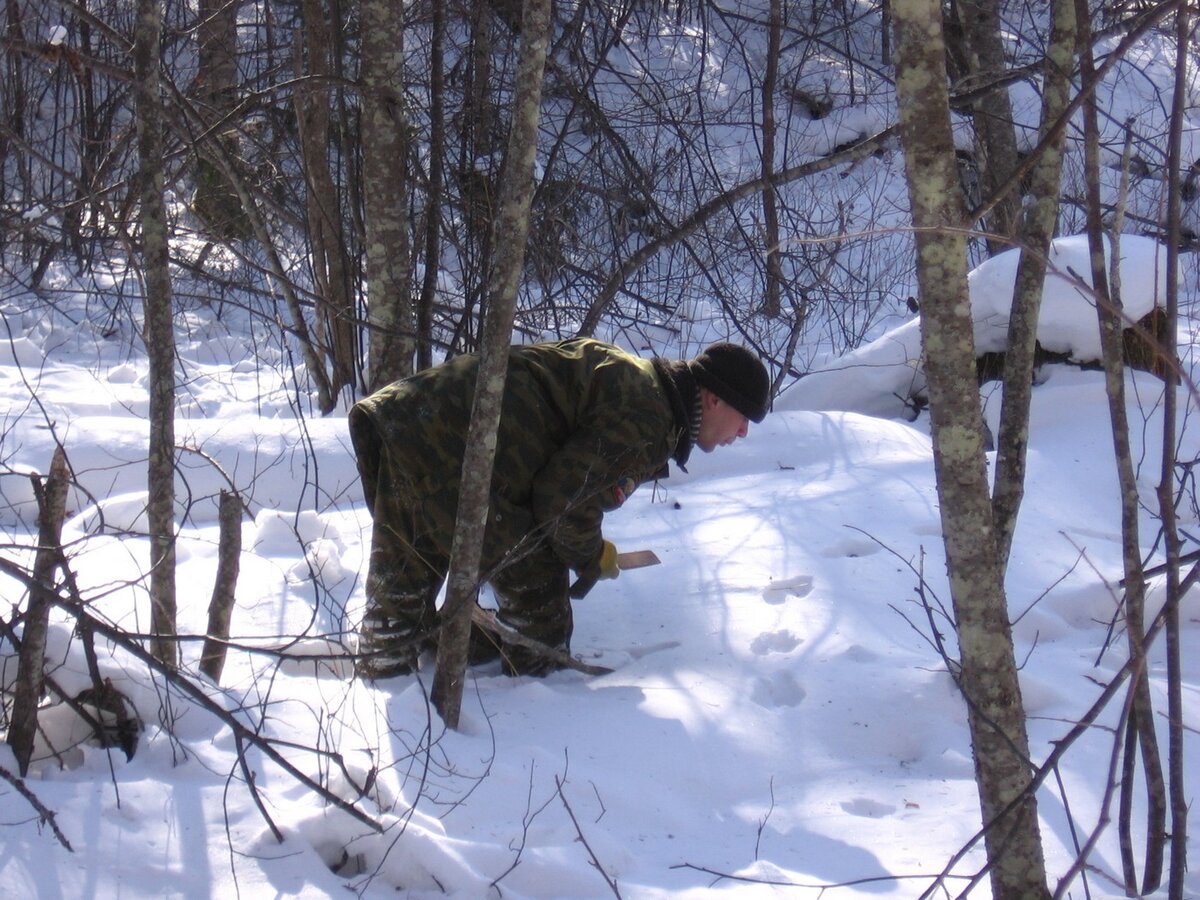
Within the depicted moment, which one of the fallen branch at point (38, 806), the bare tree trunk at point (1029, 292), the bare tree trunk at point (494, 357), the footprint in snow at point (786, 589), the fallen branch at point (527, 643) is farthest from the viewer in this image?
the footprint in snow at point (786, 589)

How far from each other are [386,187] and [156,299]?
1.03m

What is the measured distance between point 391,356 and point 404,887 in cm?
194

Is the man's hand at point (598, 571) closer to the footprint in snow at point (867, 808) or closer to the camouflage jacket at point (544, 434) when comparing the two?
the camouflage jacket at point (544, 434)

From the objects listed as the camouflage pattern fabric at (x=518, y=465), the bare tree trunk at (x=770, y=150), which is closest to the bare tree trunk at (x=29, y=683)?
the camouflage pattern fabric at (x=518, y=465)

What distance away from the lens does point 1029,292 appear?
232 cm

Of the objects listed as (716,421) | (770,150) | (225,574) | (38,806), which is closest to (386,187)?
(716,421)

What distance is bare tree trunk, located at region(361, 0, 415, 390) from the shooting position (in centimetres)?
334

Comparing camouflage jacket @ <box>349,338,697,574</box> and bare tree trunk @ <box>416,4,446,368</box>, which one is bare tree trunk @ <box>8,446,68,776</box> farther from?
bare tree trunk @ <box>416,4,446,368</box>

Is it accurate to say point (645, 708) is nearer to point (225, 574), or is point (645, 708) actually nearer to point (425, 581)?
point (425, 581)

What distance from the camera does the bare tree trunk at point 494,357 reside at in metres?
2.32

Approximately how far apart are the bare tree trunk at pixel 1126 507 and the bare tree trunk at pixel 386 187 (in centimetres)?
202

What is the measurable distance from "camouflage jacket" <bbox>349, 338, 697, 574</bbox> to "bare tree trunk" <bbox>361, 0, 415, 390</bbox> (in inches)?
13.0

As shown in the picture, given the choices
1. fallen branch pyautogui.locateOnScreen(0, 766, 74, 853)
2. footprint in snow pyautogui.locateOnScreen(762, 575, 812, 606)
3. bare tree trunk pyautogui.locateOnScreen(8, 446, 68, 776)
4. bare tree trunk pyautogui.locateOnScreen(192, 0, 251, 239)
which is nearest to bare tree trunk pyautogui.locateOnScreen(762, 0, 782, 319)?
footprint in snow pyautogui.locateOnScreen(762, 575, 812, 606)

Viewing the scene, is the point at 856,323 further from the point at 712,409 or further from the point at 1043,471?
the point at 712,409
